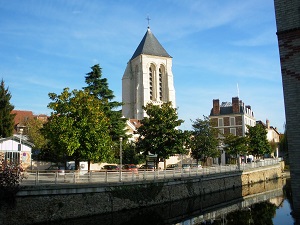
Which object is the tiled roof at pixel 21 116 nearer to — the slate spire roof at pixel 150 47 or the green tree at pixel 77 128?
the slate spire roof at pixel 150 47

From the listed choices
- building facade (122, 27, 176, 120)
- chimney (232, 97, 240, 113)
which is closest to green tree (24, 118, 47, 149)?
building facade (122, 27, 176, 120)

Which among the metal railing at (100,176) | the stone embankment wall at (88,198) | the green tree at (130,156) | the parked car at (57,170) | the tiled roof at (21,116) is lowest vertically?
the stone embankment wall at (88,198)

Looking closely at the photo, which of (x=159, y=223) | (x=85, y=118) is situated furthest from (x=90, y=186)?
(x=85, y=118)

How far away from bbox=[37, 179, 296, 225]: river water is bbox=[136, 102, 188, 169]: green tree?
613 centimetres

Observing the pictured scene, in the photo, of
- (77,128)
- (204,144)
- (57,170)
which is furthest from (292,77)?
(204,144)

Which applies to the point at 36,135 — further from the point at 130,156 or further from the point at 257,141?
the point at 257,141

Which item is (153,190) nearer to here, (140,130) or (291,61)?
(140,130)

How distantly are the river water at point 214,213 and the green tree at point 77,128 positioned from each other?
6.28m

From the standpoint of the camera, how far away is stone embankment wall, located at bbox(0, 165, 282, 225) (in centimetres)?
1733

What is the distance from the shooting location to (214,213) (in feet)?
76.2

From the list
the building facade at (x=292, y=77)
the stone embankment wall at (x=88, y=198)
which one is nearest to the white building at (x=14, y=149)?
the stone embankment wall at (x=88, y=198)

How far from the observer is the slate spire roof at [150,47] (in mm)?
76269

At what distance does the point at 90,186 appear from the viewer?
20172 mm

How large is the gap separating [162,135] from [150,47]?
4780 cm
